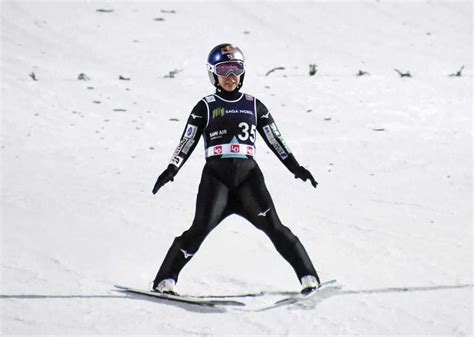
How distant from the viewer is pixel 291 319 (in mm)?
5801

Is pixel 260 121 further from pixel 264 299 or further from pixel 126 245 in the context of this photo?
pixel 126 245

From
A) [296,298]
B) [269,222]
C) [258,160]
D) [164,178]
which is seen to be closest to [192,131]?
[164,178]

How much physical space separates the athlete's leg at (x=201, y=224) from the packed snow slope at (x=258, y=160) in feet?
1.03

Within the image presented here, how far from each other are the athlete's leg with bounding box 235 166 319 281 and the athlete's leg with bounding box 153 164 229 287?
154 millimetres

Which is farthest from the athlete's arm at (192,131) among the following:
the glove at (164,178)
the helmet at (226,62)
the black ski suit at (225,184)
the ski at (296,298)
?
the ski at (296,298)

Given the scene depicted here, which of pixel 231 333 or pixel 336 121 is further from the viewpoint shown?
pixel 336 121

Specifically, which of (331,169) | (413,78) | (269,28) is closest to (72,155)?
(331,169)

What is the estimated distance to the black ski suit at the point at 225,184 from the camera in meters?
6.25

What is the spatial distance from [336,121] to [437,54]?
16.2ft

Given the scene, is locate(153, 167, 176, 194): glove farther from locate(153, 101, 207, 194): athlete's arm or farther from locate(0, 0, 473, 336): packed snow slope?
locate(0, 0, 473, 336): packed snow slope

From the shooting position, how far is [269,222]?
6.32 meters

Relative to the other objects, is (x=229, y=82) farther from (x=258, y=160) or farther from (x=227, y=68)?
(x=258, y=160)

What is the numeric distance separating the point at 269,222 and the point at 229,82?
3.66 feet

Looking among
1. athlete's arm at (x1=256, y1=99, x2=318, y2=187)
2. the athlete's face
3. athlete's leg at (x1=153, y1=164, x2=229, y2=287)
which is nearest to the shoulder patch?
the athlete's face
